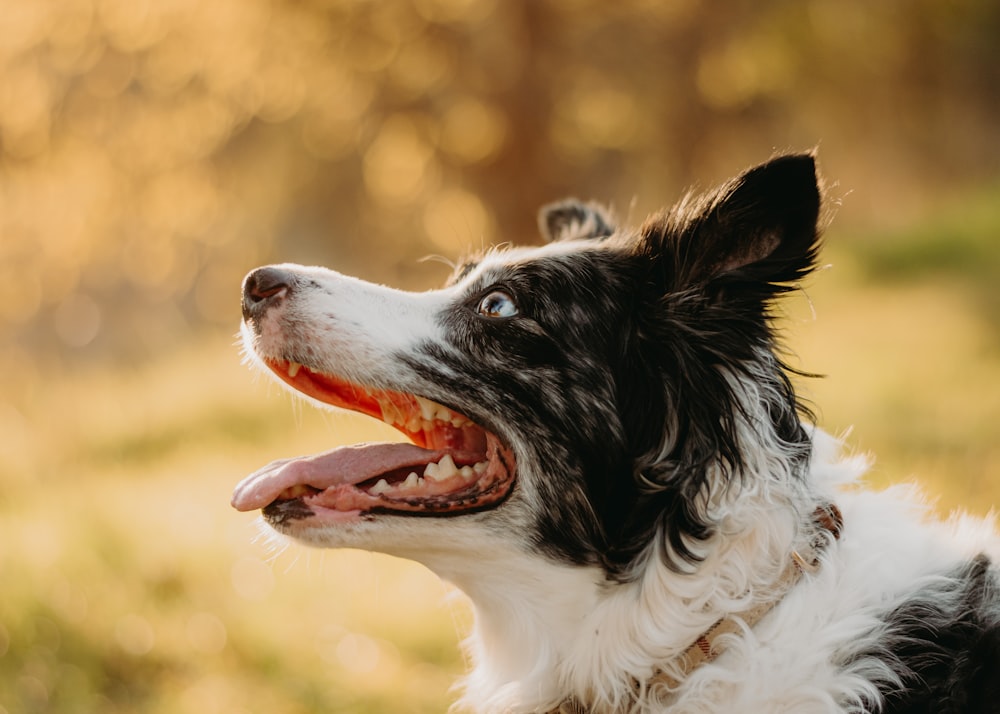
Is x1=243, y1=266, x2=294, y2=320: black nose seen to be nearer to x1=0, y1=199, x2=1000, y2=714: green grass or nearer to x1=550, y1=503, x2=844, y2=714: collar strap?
x1=0, y1=199, x2=1000, y2=714: green grass

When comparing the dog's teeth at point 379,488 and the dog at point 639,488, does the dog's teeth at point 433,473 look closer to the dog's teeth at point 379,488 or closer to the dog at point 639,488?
the dog at point 639,488

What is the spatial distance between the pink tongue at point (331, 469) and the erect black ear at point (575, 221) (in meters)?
1.12

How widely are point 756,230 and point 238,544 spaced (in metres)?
4.34

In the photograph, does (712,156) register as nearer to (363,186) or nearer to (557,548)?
(363,186)

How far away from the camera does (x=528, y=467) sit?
261 centimetres

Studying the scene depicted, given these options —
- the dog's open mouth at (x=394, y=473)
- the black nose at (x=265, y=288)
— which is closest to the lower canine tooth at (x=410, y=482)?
the dog's open mouth at (x=394, y=473)

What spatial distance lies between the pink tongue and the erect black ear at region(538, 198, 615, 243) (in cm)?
112

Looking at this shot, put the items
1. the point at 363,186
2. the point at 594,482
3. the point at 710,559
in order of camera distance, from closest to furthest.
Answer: the point at 710,559 → the point at 594,482 → the point at 363,186

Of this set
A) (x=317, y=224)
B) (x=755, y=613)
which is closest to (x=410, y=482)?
(x=755, y=613)

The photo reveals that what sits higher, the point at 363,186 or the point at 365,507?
the point at 363,186

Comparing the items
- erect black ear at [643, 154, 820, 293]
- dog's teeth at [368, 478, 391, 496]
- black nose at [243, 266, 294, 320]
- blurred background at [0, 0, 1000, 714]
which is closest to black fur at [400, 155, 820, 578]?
erect black ear at [643, 154, 820, 293]

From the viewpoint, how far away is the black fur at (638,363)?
2436mm

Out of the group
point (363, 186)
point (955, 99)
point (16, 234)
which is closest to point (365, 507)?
point (16, 234)

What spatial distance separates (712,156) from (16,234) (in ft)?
32.0
